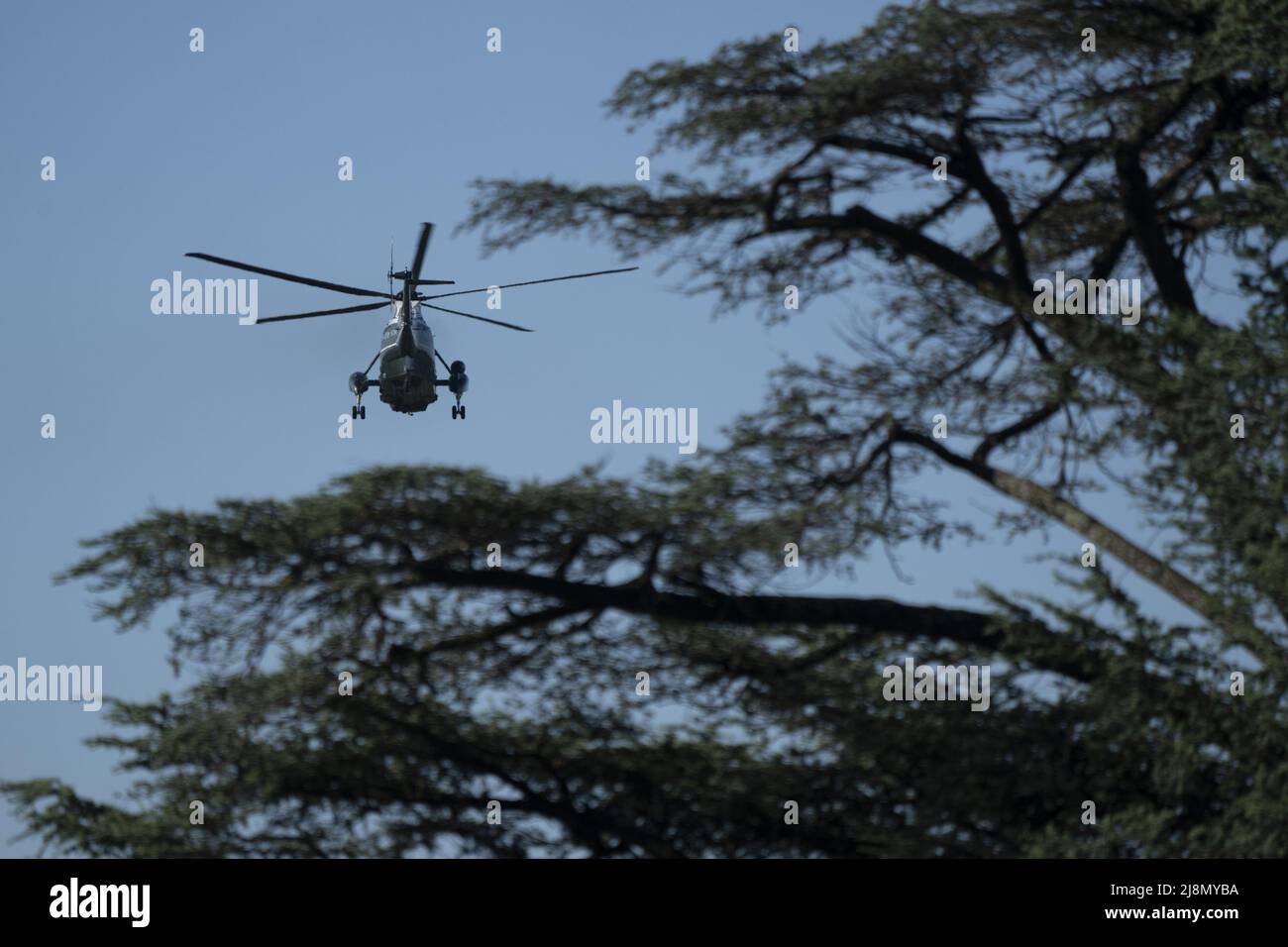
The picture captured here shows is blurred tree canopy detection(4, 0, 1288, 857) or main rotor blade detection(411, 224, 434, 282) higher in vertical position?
main rotor blade detection(411, 224, 434, 282)

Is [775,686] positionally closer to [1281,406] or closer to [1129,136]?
[1281,406]

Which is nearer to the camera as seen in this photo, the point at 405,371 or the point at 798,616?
the point at 798,616

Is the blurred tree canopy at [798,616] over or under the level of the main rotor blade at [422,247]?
under

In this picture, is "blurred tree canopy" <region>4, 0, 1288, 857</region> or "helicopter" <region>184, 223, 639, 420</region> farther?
"helicopter" <region>184, 223, 639, 420</region>

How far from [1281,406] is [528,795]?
572 cm

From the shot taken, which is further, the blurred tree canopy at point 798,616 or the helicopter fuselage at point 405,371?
the helicopter fuselage at point 405,371

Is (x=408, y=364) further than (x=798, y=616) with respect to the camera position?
Yes

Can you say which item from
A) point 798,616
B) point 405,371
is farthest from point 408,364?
point 798,616

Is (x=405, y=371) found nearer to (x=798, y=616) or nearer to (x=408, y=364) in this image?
(x=408, y=364)

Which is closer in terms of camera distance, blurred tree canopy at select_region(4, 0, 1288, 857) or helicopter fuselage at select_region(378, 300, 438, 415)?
blurred tree canopy at select_region(4, 0, 1288, 857)

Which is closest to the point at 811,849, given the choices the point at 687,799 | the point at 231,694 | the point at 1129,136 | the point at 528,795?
the point at 687,799

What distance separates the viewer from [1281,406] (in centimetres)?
1220

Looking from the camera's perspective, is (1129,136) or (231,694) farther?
(1129,136)
